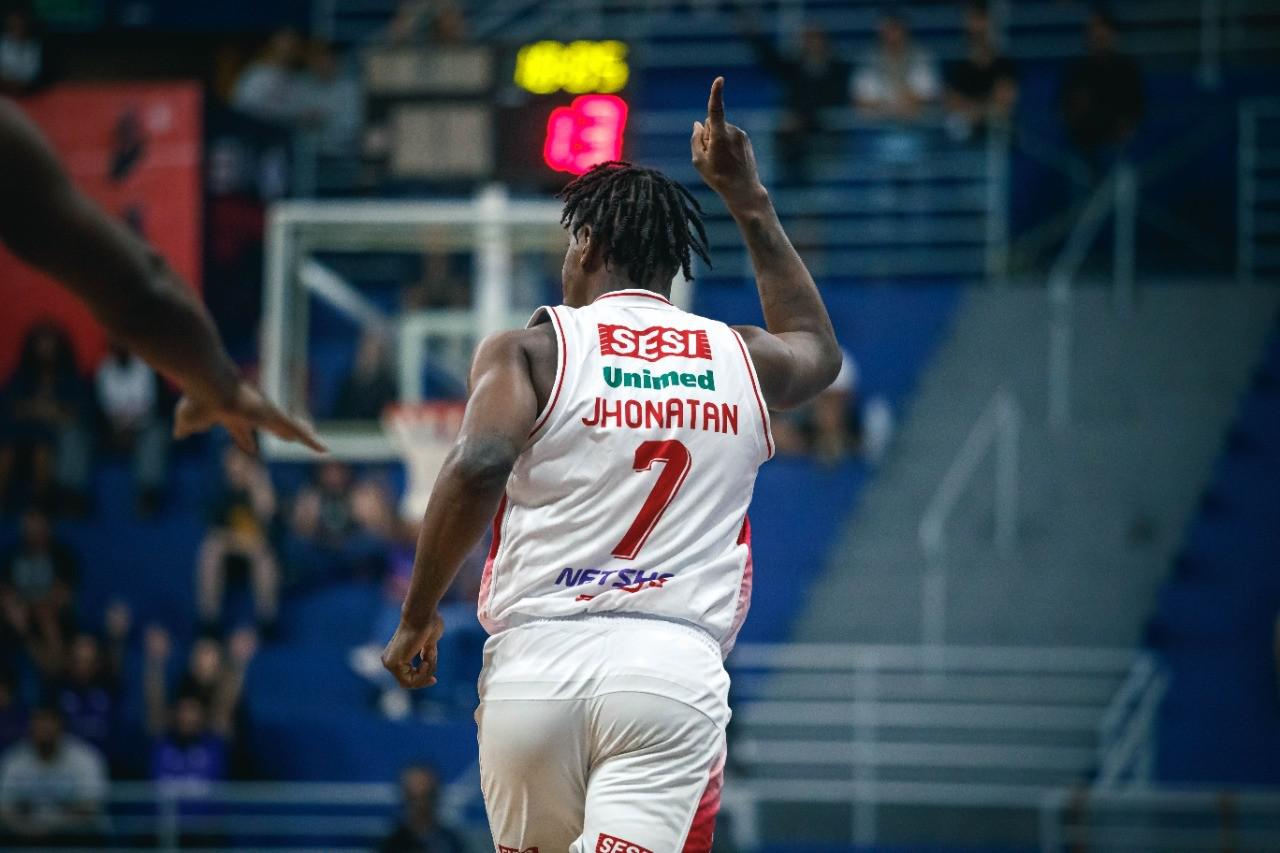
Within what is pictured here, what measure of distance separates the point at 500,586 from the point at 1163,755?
9982 millimetres

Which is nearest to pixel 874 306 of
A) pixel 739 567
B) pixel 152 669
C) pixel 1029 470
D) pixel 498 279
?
pixel 1029 470

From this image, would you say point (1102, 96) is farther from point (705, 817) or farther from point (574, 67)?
point (705, 817)

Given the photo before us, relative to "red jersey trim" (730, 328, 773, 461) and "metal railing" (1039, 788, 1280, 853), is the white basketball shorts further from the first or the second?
"metal railing" (1039, 788, 1280, 853)

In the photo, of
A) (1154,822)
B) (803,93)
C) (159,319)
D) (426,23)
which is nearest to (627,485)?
(159,319)

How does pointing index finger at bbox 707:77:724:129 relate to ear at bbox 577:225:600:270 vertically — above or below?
above

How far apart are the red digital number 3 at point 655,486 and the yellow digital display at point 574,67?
8145 mm

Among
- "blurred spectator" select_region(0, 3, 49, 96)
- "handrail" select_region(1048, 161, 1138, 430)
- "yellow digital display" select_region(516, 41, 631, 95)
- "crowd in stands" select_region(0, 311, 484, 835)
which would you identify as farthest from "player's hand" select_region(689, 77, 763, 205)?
"blurred spectator" select_region(0, 3, 49, 96)

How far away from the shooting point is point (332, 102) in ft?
56.7

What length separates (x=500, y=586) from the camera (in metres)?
4.38

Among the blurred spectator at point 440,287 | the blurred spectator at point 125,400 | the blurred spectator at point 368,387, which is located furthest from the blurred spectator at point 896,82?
the blurred spectator at point 125,400

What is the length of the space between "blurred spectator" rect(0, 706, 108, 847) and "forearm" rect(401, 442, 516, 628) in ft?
31.1

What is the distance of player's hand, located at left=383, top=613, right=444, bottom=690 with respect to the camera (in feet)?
14.0

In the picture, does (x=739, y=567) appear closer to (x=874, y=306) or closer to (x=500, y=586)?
(x=500, y=586)

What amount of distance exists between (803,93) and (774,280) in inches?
472
